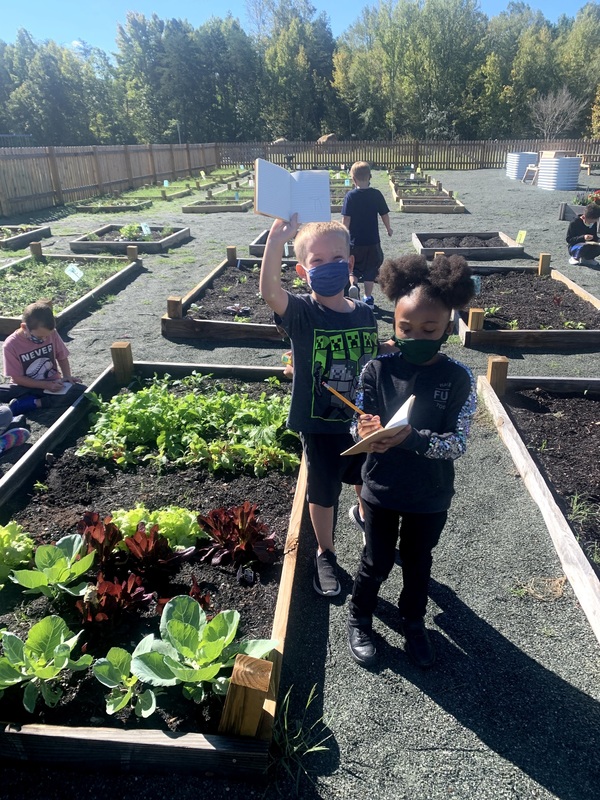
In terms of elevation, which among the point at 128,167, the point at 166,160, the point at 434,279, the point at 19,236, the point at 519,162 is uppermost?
the point at 166,160

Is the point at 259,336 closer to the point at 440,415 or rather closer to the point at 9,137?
the point at 440,415

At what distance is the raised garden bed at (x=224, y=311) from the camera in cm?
722

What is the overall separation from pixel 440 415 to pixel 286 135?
206ft

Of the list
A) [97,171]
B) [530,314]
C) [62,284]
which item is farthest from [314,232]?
[97,171]

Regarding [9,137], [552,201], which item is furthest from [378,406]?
[9,137]

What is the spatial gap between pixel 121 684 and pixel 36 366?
12.3ft

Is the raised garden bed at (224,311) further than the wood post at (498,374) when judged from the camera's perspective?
Yes

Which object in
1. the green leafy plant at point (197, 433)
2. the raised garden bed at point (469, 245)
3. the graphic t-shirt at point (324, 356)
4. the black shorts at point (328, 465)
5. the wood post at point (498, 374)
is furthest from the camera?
the raised garden bed at point (469, 245)

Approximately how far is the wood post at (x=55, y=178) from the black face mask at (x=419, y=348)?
21920mm

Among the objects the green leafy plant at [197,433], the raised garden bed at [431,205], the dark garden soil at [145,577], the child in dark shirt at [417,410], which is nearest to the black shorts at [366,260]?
the green leafy plant at [197,433]

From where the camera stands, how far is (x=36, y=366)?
5.32 meters

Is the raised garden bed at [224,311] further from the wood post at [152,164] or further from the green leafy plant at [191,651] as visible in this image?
the wood post at [152,164]

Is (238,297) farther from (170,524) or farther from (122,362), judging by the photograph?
(170,524)

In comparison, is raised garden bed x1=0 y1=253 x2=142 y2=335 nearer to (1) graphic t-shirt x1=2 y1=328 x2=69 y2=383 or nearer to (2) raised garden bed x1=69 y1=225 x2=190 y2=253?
(2) raised garden bed x1=69 y1=225 x2=190 y2=253
